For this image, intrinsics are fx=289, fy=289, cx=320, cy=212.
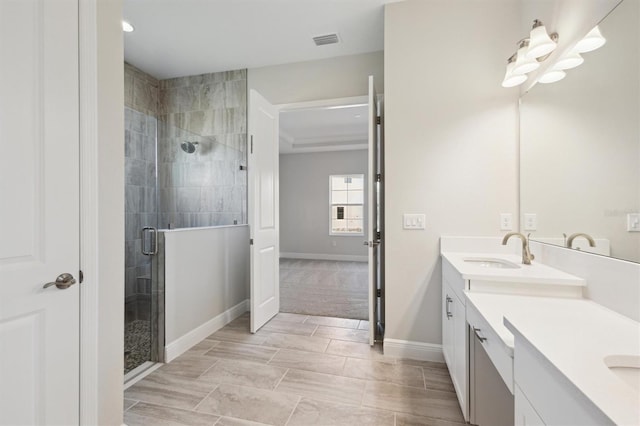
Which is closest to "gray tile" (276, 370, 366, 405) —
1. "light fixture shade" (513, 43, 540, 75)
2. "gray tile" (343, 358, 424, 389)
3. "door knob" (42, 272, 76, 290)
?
"gray tile" (343, 358, 424, 389)

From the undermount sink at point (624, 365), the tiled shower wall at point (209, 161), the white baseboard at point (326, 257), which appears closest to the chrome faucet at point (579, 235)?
the undermount sink at point (624, 365)

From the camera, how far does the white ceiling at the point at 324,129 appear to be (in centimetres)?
527

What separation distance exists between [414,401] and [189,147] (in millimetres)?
3488

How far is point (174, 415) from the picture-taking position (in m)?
1.72

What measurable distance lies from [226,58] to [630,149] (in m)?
3.56

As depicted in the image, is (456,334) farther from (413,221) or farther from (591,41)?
(591,41)

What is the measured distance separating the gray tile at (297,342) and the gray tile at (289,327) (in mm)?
97

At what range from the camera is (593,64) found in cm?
141

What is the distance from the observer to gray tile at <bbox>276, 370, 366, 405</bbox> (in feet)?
6.22

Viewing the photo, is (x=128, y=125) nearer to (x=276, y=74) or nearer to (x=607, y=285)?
(x=276, y=74)

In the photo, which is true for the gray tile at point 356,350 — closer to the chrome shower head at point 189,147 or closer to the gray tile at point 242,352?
the gray tile at point 242,352

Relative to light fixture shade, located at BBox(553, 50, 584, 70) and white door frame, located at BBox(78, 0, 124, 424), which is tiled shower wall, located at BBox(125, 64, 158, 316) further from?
light fixture shade, located at BBox(553, 50, 584, 70)

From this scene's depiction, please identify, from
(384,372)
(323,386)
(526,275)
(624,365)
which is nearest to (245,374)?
(323,386)

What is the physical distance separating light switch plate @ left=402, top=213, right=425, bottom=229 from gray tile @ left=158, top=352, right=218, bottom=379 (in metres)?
1.94
